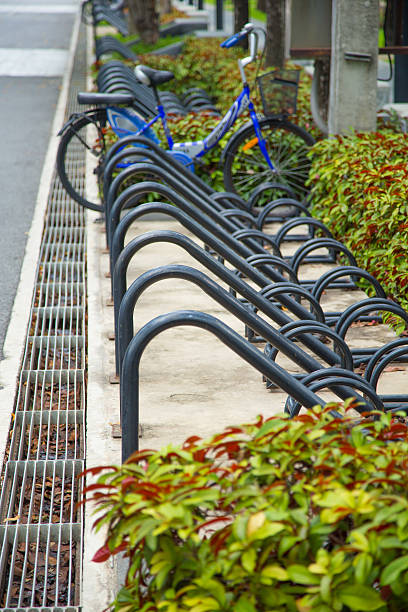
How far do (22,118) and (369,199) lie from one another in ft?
28.3

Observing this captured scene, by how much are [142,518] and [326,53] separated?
6947 mm

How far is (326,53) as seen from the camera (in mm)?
7934

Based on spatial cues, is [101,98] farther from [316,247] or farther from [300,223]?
[316,247]

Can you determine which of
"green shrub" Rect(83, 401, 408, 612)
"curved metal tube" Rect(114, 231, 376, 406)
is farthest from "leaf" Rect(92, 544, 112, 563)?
"curved metal tube" Rect(114, 231, 376, 406)

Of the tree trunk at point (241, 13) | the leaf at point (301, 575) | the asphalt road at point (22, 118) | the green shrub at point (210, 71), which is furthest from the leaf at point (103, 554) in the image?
the tree trunk at point (241, 13)

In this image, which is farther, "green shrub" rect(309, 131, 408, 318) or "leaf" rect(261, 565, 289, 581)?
"green shrub" rect(309, 131, 408, 318)

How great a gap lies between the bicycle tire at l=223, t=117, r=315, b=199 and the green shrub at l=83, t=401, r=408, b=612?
573 centimetres

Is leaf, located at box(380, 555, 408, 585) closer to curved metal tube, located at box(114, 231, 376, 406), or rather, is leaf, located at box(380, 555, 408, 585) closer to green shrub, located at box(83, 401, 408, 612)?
green shrub, located at box(83, 401, 408, 612)

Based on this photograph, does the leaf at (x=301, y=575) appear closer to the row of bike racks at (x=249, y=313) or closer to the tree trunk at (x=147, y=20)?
the row of bike racks at (x=249, y=313)

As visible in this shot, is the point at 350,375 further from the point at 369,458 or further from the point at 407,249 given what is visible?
the point at 407,249

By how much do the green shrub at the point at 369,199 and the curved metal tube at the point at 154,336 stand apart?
224 centimetres

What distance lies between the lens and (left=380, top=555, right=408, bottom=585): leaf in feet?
5.19

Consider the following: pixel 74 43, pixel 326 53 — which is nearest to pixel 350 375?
pixel 326 53

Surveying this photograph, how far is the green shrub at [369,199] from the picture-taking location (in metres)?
5.07
